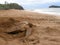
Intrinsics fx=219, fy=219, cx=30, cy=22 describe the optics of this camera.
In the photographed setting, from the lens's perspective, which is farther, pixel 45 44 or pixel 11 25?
pixel 11 25

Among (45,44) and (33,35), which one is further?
(33,35)

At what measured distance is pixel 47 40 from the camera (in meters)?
6.57

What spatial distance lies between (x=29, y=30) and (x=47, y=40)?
3.10 feet

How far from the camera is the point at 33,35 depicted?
7070 millimetres

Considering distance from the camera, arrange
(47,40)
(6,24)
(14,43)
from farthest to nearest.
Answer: (6,24)
(47,40)
(14,43)

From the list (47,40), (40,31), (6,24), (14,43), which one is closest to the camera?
(14,43)

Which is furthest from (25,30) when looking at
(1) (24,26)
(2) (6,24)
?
(2) (6,24)

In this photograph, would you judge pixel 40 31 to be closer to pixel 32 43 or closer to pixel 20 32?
pixel 20 32

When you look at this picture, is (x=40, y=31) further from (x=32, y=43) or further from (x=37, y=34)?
(x=32, y=43)

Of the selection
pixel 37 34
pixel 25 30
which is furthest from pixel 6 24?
pixel 37 34

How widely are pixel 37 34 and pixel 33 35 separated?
300 millimetres

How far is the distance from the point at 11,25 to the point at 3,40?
3.15ft

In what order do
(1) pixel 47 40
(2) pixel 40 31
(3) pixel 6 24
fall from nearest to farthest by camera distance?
(1) pixel 47 40
(3) pixel 6 24
(2) pixel 40 31

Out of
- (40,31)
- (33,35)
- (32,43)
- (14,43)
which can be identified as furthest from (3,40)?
(40,31)
